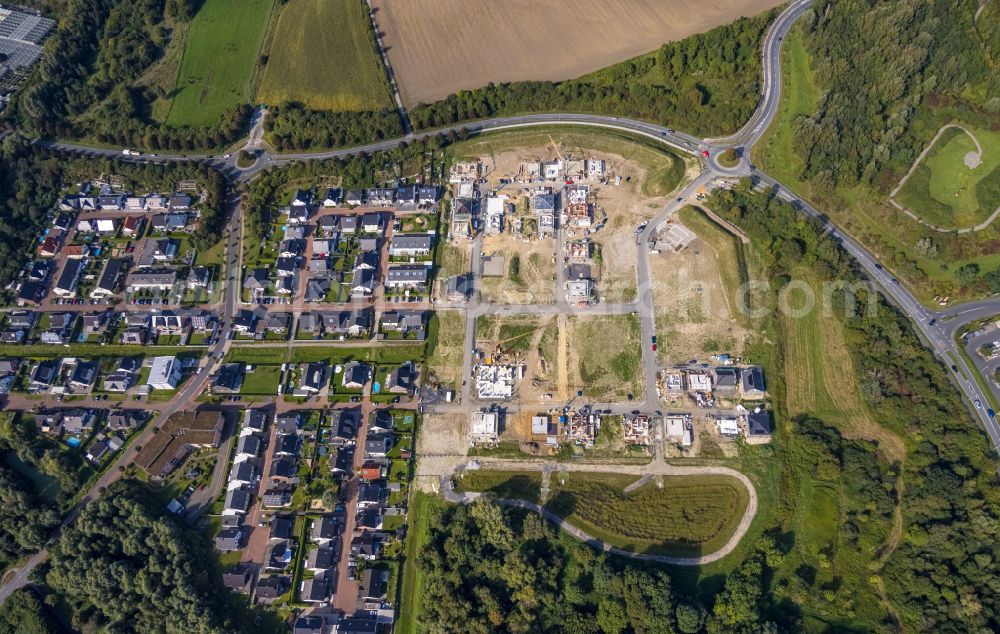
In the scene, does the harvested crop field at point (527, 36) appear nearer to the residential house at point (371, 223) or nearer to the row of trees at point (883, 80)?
the row of trees at point (883, 80)

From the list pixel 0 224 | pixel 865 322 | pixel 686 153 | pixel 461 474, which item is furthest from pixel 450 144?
pixel 0 224

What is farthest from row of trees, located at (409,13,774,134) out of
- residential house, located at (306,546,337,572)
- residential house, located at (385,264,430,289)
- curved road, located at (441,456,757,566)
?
residential house, located at (306,546,337,572)

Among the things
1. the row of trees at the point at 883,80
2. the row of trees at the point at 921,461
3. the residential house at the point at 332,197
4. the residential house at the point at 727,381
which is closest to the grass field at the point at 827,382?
the row of trees at the point at 921,461

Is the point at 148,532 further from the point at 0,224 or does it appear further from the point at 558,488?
the point at 0,224

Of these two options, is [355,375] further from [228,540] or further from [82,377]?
[82,377]

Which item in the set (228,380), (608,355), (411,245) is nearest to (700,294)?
(608,355)

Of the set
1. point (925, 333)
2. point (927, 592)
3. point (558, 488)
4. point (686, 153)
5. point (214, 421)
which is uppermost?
point (686, 153)
